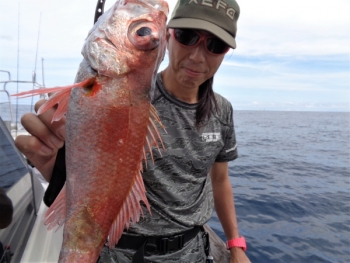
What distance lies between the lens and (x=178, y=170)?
7.75ft

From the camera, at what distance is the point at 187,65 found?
2.23 m

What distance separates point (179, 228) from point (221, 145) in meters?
0.78

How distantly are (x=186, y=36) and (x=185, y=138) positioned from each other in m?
0.77

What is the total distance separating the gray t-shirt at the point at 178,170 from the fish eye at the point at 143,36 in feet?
3.18

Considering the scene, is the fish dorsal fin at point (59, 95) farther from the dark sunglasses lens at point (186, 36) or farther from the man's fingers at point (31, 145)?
the dark sunglasses lens at point (186, 36)

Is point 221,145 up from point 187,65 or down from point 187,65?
down

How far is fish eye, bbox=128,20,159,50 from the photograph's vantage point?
1.39 metres

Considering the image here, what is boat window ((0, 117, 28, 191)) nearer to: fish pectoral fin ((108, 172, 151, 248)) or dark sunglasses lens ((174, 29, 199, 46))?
fish pectoral fin ((108, 172, 151, 248))

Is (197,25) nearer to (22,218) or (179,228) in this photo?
(179,228)

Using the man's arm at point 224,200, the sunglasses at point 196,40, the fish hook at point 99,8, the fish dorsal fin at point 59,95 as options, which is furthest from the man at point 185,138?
the fish dorsal fin at point 59,95

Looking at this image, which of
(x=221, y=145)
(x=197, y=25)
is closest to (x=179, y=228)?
(x=221, y=145)

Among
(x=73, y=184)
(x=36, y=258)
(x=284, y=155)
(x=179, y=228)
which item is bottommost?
(x=284, y=155)

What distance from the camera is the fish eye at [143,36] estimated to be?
1395mm

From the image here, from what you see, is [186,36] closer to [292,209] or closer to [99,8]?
[99,8]
